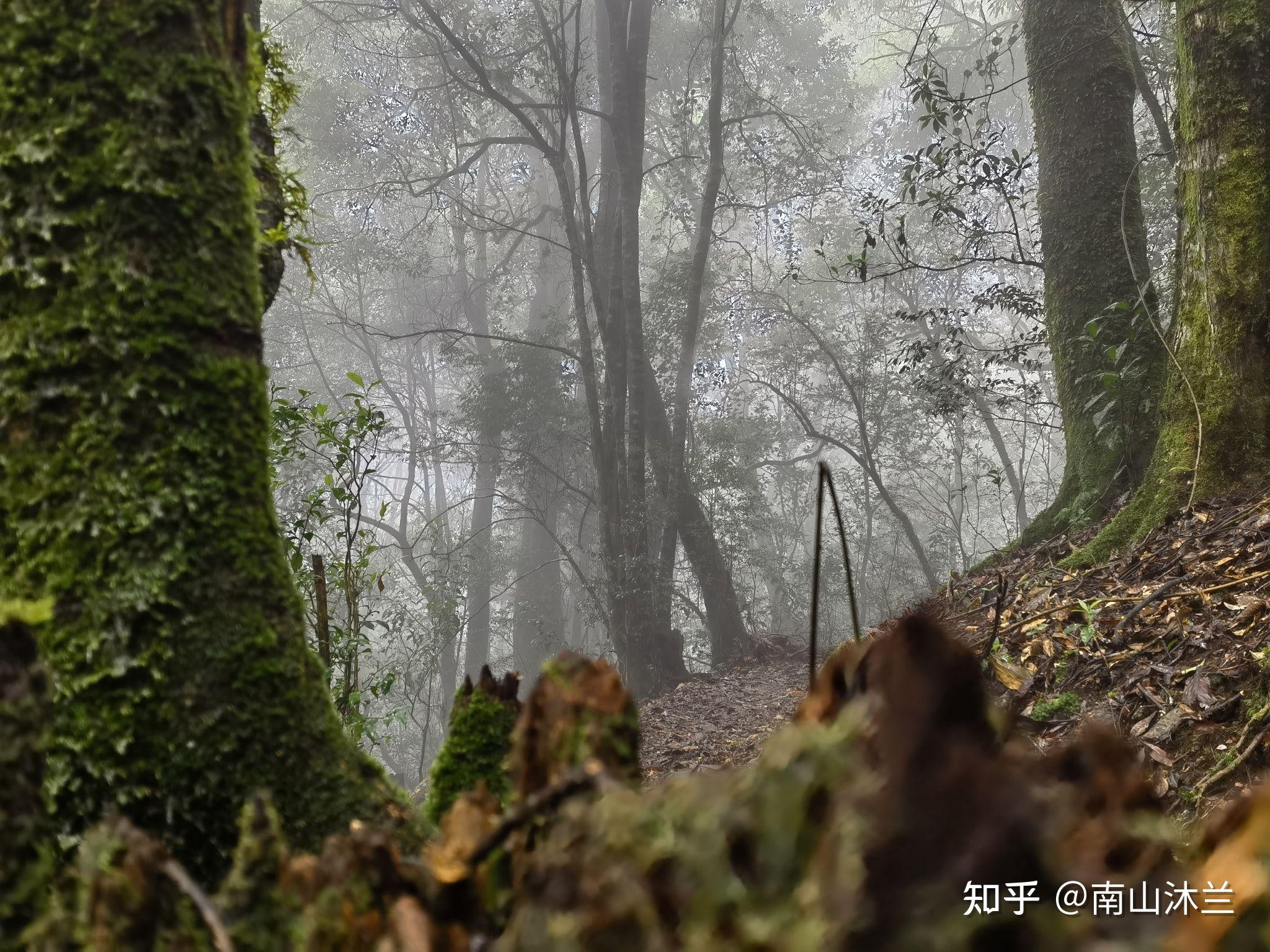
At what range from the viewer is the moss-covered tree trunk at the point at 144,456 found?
3.18 feet

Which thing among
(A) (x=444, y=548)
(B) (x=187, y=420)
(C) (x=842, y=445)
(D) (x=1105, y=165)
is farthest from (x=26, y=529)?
(A) (x=444, y=548)

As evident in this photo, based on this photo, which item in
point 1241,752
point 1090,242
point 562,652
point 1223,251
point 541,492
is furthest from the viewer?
point 541,492

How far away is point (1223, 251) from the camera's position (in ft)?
12.1

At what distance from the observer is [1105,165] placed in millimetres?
5770

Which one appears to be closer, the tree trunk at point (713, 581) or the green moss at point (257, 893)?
the green moss at point (257, 893)

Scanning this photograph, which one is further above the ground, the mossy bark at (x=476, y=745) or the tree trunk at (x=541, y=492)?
the tree trunk at (x=541, y=492)

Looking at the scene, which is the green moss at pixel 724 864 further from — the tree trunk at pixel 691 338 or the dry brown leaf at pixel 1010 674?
the tree trunk at pixel 691 338

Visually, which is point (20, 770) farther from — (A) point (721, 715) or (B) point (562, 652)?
(A) point (721, 715)

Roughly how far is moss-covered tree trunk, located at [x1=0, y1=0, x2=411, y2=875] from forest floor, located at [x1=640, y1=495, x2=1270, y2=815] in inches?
40.7

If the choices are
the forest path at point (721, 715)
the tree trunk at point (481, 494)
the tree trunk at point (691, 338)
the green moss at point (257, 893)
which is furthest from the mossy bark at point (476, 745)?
the tree trunk at point (481, 494)

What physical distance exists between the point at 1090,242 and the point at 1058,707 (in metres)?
3.82

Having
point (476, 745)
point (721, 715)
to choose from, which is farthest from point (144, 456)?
point (721, 715)

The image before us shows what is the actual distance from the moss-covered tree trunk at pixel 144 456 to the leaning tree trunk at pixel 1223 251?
3.78 metres

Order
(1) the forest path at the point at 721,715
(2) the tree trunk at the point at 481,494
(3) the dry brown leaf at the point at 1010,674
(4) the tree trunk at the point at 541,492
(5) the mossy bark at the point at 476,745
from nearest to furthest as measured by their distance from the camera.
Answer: (5) the mossy bark at the point at 476,745 → (3) the dry brown leaf at the point at 1010,674 → (1) the forest path at the point at 721,715 → (4) the tree trunk at the point at 541,492 → (2) the tree trunk at the point at 481,494
